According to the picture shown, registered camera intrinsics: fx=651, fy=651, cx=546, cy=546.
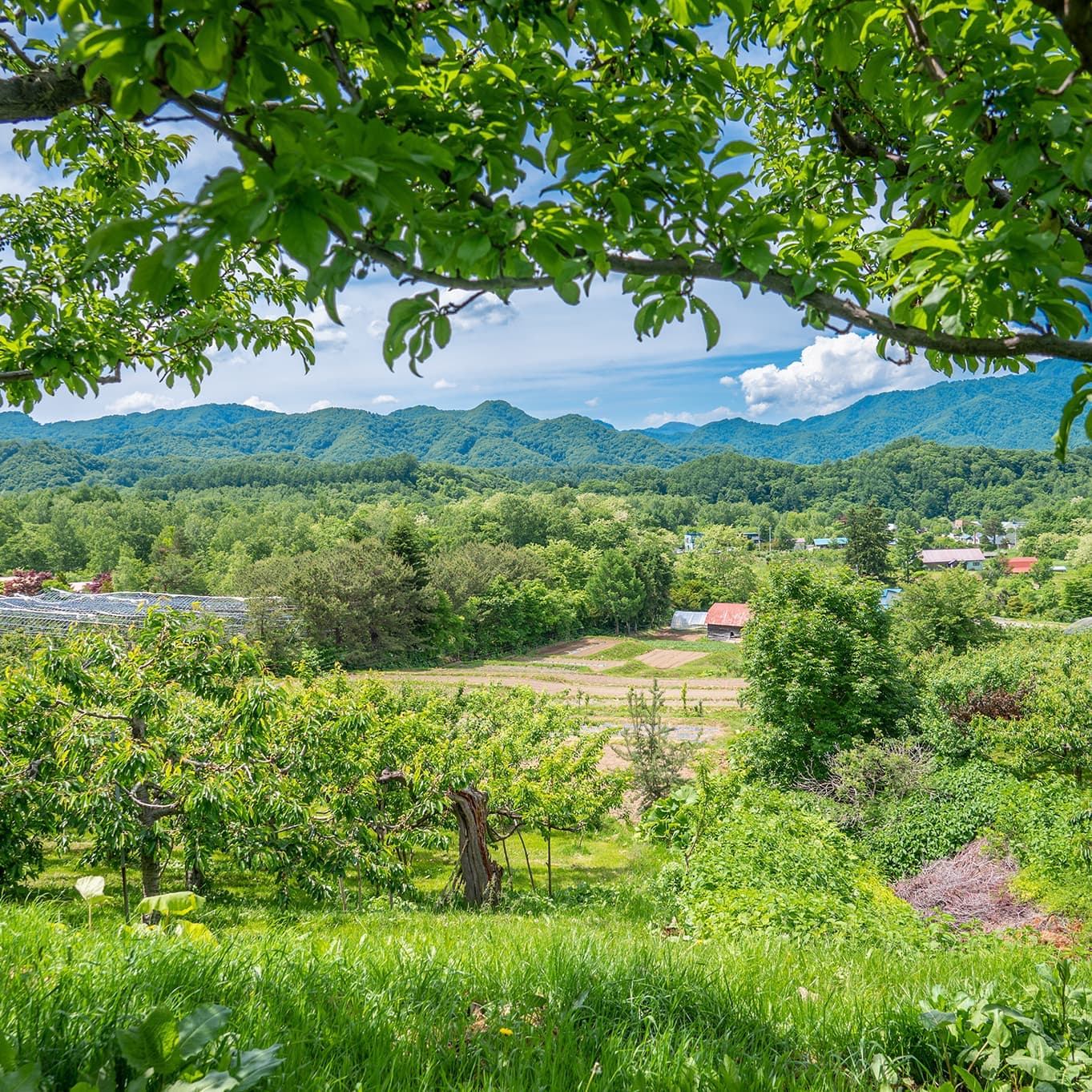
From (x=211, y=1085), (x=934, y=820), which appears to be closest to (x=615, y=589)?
(x=934, y=820)

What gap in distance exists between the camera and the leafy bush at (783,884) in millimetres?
5277

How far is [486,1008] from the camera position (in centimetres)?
194

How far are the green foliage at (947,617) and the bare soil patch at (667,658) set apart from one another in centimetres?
1756

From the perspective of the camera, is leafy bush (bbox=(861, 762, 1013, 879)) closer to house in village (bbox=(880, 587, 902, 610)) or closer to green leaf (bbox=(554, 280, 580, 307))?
house in village (bbox=(880, 587, 902, 610))

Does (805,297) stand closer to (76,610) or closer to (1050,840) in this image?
(1050,840)

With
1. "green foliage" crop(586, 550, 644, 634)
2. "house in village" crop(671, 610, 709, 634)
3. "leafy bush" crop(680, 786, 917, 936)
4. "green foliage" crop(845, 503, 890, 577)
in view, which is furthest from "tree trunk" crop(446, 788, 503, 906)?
"green foliage" crop(845, 503, 890, 577)

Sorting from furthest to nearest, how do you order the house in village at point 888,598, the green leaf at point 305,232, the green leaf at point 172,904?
the house in village at point 888,598, the green leaf at point 172,904, the green leaf at point 305,232

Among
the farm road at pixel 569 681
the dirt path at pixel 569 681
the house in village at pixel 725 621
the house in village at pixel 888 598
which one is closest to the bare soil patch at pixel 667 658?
the farm road at pixel 569 681

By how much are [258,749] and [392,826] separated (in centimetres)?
229

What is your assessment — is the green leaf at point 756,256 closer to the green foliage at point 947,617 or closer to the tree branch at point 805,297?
the tree branch at point 805,297

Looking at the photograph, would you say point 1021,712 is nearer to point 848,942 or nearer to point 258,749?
point 848,942

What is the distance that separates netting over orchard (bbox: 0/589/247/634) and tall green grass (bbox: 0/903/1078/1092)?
18.4m

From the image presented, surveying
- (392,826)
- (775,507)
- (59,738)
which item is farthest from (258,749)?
(775,507)

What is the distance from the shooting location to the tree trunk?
27.5 ft
